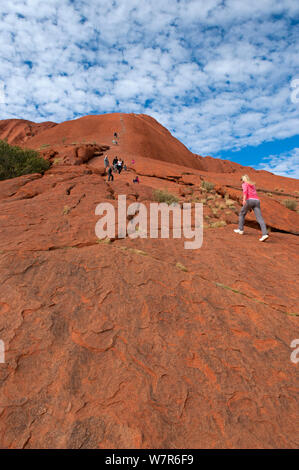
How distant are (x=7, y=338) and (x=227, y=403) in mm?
2535

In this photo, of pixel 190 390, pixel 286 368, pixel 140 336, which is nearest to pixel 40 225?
pixel 140 336

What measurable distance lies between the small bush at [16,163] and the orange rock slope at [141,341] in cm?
1312

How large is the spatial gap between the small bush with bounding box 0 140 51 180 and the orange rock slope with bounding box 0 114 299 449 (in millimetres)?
13118

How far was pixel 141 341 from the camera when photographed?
9.56ft

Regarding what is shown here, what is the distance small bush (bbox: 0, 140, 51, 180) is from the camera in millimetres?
17000

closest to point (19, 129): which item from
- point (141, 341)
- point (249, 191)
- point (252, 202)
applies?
point (249, 191)

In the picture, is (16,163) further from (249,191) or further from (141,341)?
(141,341)

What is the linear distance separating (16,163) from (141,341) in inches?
747

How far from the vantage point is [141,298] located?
3566 millimetres

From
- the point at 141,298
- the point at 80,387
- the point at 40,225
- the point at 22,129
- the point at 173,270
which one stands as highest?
the point at 22,129

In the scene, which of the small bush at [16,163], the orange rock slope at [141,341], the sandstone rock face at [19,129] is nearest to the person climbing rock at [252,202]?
the orange rock slope at [141,341]

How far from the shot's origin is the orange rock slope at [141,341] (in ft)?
7.06

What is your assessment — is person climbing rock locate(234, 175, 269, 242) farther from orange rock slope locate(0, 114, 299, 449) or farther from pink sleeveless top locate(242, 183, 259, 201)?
orange rock slope locate(0, 114, 299, 449)
